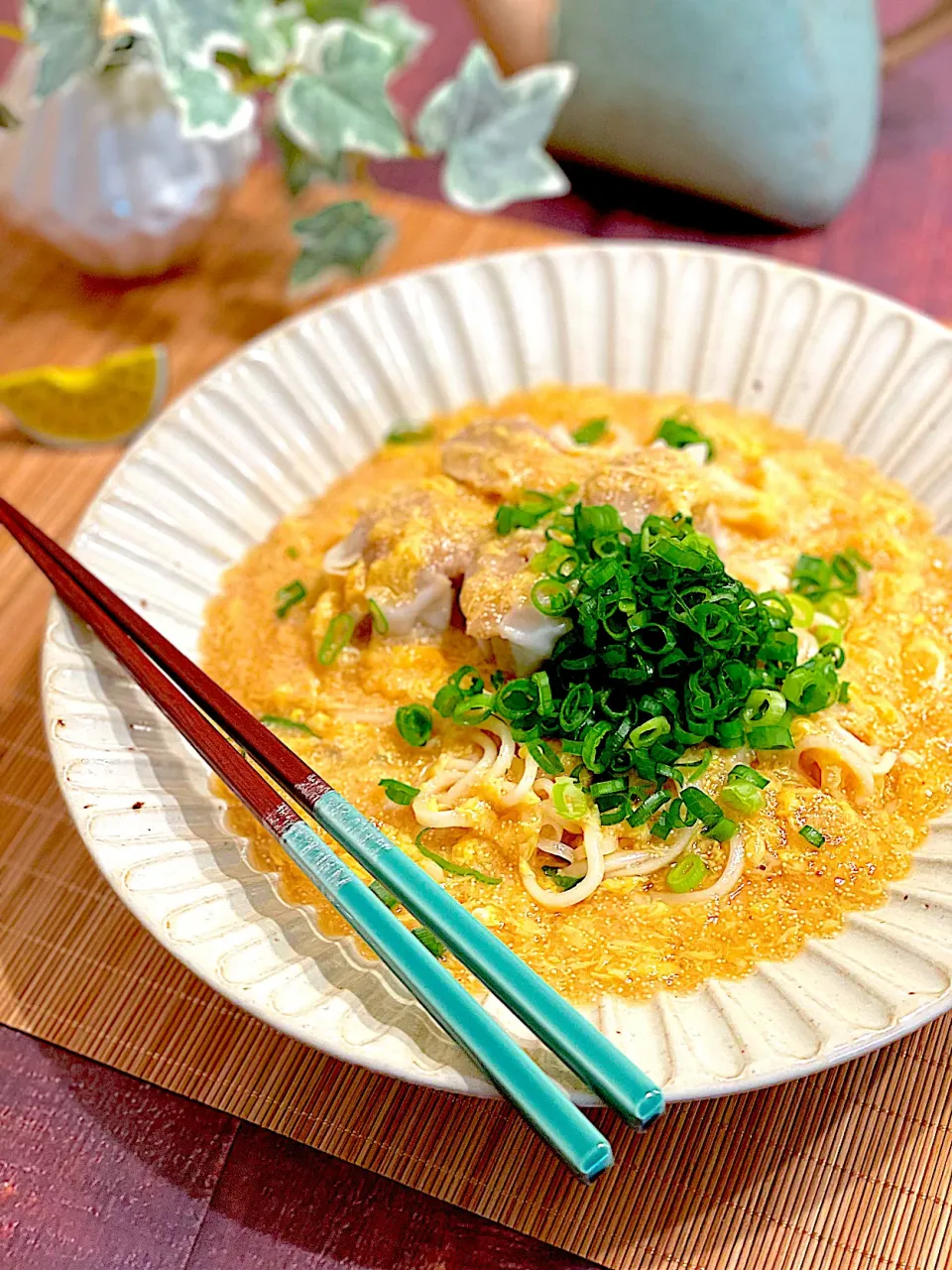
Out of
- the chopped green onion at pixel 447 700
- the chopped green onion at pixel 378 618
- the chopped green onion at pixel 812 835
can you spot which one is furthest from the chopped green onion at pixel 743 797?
the chopped green onion at pixel 378 618

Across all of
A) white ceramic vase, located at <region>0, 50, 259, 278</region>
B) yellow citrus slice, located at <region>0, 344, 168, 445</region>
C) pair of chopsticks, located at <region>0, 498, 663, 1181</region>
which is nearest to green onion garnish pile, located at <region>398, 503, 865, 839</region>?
pair of chopsticks, located at <region>0, 498, 663, 1181</region>

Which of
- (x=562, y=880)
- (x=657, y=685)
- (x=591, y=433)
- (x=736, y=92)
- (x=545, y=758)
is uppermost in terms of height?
(x=736, y=92)

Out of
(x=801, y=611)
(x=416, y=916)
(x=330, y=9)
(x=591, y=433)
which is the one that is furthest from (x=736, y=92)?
(x=416, y=916)

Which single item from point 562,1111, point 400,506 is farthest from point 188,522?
point 562,1111

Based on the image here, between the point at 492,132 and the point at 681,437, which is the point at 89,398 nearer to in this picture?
the point at 492,132

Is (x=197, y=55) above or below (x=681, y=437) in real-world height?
below

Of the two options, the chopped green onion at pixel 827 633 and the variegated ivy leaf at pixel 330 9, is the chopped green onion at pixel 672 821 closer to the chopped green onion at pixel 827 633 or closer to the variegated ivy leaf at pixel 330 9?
the chopped green onion at pixel 827 633

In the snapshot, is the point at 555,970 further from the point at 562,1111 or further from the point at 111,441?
the point at 111,441
